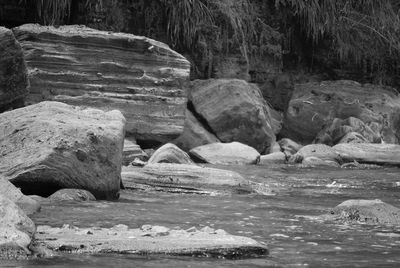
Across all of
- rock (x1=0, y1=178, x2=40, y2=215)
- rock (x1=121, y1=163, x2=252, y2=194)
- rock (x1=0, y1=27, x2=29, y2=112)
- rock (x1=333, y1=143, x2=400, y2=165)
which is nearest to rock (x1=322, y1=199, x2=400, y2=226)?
rock (x1=121, y1=163, x2=252, y2=194)

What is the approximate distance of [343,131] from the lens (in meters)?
13.1

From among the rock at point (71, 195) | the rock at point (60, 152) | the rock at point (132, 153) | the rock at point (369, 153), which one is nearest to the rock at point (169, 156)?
the rock at point (132, 153)

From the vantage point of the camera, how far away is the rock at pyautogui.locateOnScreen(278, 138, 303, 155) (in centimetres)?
1246

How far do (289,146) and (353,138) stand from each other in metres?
0.95

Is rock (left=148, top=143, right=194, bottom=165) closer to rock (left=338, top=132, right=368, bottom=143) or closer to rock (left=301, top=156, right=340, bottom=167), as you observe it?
rock (left=301, top=156, right=340, bottom=167)

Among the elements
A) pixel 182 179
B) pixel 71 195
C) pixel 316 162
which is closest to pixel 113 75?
pixel 316 162

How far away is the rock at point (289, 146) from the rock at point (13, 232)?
26.5ft

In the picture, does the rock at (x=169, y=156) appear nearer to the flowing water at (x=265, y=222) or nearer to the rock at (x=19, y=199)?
the flowing water at (x=265, y=222)

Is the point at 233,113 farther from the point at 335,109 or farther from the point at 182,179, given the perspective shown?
the point at 182,179

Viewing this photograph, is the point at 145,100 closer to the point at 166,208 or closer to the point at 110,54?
the point at 110,54

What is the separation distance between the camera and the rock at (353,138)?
1267cm

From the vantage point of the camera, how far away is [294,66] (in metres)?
15.2

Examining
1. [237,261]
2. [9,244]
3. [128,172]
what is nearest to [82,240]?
[9,244]

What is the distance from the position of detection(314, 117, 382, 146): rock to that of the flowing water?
4.58 m
